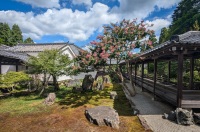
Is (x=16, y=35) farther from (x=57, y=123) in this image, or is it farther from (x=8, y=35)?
→ (x=57, y=123)

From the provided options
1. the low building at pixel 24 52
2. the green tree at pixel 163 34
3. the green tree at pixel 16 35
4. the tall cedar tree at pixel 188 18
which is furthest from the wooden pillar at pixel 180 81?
the green tree at pixel 16 35

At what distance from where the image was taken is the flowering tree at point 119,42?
866 cm

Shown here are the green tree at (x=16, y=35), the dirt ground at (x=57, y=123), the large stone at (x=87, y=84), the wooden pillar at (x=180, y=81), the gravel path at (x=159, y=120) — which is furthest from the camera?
the green tree at (x=16, y=35)

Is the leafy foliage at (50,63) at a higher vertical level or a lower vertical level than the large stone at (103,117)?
higher

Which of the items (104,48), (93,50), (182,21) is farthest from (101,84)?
(182,21)

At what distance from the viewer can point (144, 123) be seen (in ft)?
17.8

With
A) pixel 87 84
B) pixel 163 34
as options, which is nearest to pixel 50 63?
pixel 87 84

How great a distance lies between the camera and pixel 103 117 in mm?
5609

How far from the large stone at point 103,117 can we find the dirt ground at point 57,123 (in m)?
0.16

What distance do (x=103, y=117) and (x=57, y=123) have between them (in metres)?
1.86

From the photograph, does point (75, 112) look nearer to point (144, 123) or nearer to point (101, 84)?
point (144, 123)

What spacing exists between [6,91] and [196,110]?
42.2ft

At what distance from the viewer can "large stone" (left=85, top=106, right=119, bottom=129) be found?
5.33 meters

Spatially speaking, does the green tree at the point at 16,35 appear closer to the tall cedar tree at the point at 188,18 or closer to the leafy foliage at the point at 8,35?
the leafy foliage at the point at 8,35
